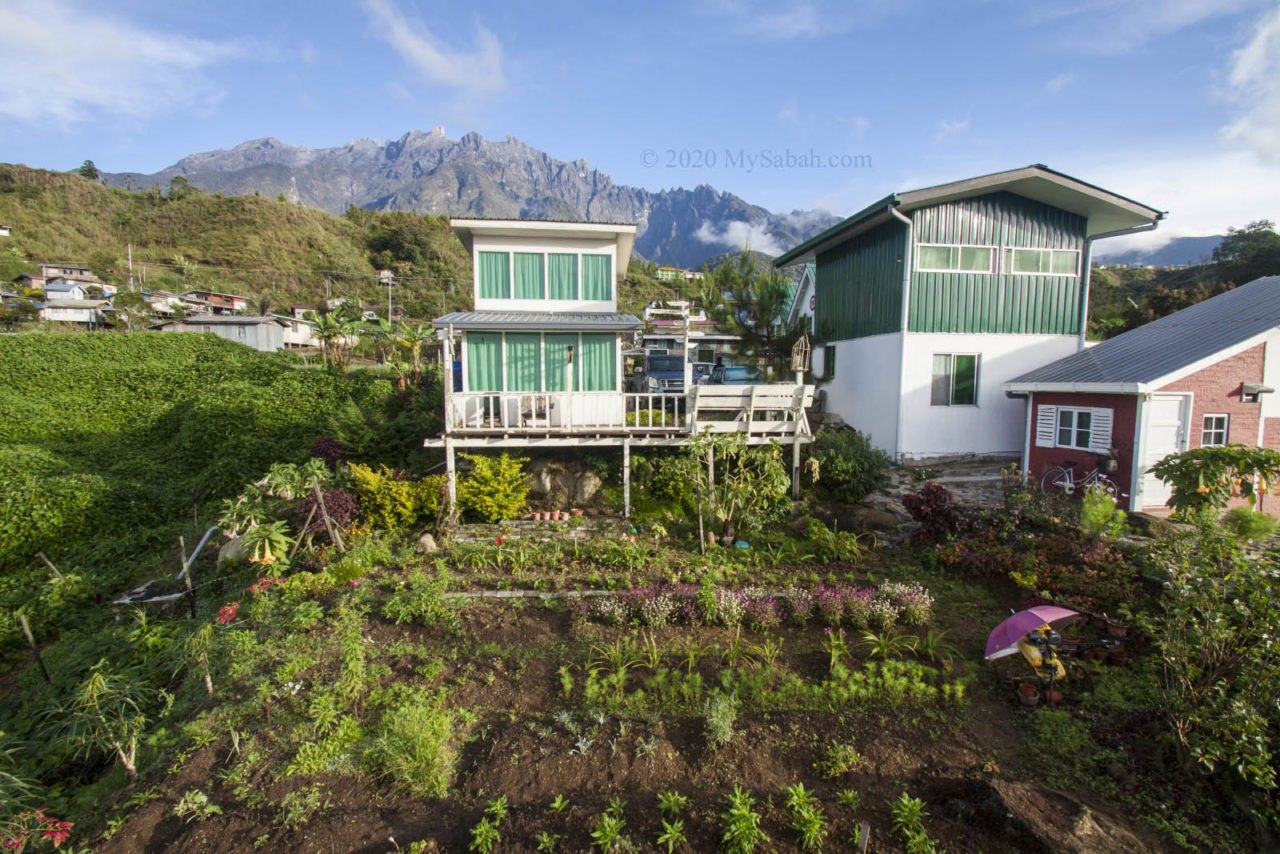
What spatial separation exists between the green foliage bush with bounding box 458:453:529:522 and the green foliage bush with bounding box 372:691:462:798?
5.87 m

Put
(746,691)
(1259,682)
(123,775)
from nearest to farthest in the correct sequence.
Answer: (1259,682) → (123,775) → (746,691)

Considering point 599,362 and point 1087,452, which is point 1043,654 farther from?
point 599,362

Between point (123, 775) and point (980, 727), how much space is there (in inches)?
316

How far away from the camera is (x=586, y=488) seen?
39.0ft

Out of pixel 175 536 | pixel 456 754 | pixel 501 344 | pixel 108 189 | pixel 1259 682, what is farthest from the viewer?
pixel 108 189

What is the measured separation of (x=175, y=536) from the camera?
11422 mm

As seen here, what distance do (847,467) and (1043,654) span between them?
5.88 metres

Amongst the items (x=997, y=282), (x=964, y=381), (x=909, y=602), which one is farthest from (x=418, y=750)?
(x=997, y=282)

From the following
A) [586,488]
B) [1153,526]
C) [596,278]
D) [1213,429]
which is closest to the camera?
[1153,526]

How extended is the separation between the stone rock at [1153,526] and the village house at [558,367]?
575 centimetres

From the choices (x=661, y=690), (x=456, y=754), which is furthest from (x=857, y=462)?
(x=456, y=754)

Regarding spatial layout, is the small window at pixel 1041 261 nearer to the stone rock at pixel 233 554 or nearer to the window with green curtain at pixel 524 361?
the window with green curtain at pixel 524 361

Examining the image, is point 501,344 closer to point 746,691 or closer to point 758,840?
point 746,691

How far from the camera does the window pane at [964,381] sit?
43.0ft
